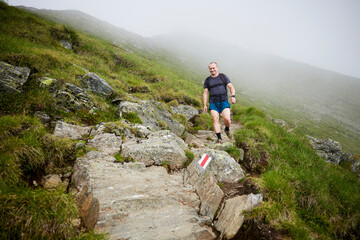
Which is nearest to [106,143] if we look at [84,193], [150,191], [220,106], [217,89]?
[84,193]

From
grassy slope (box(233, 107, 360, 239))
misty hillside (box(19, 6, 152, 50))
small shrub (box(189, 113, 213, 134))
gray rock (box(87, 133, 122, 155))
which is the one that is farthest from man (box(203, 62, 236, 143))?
misty hillside (box(19, 6, 152, 50))

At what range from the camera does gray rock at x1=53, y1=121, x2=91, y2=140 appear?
5581 millimetres

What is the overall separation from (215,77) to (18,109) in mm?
8395

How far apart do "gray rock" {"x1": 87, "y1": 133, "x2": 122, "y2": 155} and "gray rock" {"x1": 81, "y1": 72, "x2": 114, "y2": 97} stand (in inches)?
166

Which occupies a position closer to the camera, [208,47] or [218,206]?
[218,206]

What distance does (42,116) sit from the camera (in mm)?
5961

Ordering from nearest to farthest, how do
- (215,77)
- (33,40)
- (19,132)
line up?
(19,132), (215,77), (33,40)

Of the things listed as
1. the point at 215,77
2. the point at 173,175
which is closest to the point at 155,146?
the point at 173,175

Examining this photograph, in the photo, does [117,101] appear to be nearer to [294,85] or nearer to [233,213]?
[233,213]

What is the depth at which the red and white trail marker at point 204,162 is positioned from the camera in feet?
17.2

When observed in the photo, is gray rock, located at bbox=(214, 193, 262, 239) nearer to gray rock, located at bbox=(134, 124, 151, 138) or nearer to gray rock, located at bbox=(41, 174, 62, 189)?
gray rock, located at bbox=(41, 174, 62, 189)

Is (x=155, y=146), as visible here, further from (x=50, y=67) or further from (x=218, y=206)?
(x=50, y=67)

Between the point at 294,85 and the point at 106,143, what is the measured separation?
444ft

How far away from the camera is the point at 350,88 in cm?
11888
